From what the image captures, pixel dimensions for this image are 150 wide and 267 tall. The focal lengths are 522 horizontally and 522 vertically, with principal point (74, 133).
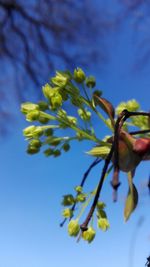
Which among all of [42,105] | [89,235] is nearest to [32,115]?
[42,105]

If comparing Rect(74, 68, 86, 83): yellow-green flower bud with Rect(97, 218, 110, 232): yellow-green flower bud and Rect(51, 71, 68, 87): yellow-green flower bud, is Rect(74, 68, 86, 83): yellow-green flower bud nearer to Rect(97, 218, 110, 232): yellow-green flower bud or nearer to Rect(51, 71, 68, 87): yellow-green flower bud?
Rect(51, 71, 68, 87): yellow-green flower bud

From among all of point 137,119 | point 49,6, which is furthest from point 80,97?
point 49,6

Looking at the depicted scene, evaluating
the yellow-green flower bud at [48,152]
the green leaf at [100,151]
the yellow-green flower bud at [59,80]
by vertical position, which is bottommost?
the green leaf at [100,151]

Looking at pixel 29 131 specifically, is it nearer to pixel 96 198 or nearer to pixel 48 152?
pixel 48 152

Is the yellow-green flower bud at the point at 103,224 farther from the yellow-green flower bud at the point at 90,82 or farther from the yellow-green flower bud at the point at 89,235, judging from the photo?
the yellow-green flower bud at the point at 90,82

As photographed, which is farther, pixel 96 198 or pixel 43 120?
pixel 43 120

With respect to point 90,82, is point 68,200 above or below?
below
